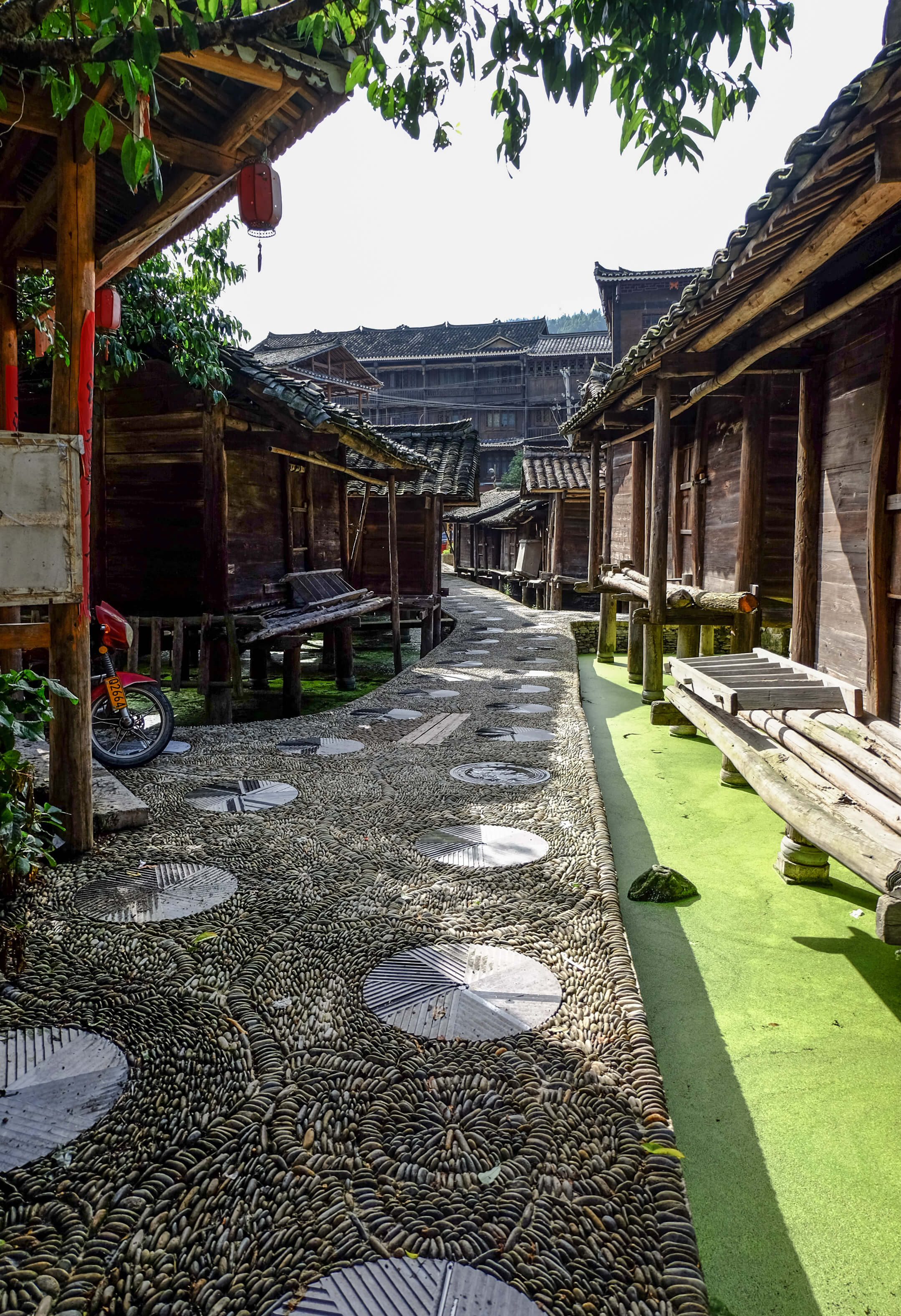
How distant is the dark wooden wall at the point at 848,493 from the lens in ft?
15.6

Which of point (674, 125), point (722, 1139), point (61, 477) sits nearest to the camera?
point (722, 1139)

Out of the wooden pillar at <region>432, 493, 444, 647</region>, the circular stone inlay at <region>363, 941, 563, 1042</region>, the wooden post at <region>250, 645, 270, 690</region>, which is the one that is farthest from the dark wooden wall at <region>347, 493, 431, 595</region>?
the circular stone inlay at <region>363, 941, 563, 1042</region>

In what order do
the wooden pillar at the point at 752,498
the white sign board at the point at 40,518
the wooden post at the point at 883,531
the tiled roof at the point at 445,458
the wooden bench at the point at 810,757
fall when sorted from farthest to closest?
the tiled roof at the point at 445,458, the wooden pillar at the point at 752,498, the wooden post at the point at 883,531, the white sign board at the point at 40,518, the wooden bench at the point at 810,757

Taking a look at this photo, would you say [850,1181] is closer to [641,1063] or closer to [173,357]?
[641,1063]

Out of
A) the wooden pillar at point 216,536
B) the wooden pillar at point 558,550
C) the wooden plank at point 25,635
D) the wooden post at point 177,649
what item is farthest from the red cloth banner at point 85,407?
the wooden pillar at point 558,550

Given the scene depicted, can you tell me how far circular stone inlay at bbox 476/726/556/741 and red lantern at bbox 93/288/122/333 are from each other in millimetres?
3898

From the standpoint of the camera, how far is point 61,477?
3.18 meters

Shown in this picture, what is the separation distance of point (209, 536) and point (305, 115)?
437 centimetres

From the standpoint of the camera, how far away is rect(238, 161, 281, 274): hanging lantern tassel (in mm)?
4301

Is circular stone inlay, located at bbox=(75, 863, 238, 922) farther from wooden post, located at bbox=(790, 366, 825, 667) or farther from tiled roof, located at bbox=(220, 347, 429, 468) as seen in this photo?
tiled roof, located at bbox=(220, 347, 429, 468)

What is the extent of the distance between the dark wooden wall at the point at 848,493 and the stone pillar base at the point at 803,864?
1.07 m

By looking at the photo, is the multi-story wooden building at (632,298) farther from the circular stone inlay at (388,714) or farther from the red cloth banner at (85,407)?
the red cloth banner at (85,407)

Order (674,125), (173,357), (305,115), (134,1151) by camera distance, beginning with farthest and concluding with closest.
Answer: (173,357), (305,115), (674,125), (134,1151)

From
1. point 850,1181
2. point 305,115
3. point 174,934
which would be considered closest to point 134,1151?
point 174,934
